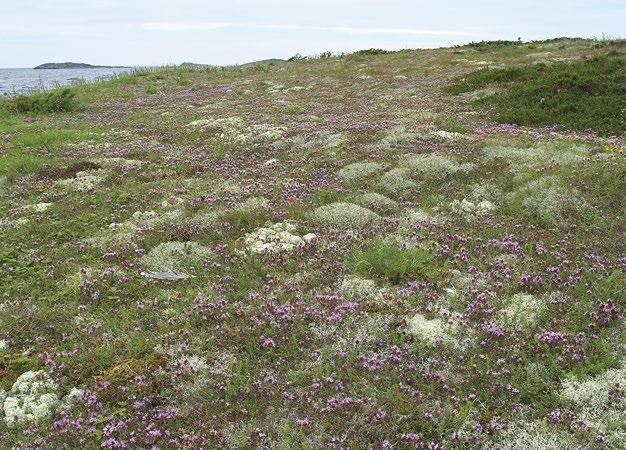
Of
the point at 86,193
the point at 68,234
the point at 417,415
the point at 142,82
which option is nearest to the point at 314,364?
the point at 417,415

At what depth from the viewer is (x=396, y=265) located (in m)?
9.14

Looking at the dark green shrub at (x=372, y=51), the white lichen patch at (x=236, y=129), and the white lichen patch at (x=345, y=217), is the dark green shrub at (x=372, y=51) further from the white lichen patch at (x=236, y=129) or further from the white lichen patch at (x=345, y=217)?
the white lichen patch at (x=345, y=217)

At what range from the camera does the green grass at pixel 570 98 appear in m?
20.2

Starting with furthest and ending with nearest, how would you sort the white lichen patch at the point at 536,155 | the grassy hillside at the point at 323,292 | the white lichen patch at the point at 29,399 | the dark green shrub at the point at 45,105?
the dark green shrub at the point at 45,105 < the white lichen patch at the point at 536,155 < the white lichen patch at the point at 29,399 < the grassy hillside at the point at 323,292

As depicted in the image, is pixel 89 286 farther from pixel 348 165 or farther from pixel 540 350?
pixel 348 165

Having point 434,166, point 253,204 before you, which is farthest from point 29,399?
point 434,166

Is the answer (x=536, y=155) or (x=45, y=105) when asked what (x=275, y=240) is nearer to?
(x=536, y=155)

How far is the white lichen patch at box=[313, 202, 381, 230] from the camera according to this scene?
1160 centimetres

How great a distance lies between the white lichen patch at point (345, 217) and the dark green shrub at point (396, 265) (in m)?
2.00

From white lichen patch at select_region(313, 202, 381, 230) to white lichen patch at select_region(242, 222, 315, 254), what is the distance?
0.79m

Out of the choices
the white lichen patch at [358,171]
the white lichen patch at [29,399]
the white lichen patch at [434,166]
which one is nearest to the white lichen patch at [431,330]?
the white lichen patch at [29,399]

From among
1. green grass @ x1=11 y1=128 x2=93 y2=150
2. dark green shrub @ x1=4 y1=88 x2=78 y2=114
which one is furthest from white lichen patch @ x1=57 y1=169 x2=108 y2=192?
dark green shrub @ x1=4 y1=88 x2=78 y2=114

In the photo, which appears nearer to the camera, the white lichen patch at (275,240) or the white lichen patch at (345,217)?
the white lichen patch at (275,240)

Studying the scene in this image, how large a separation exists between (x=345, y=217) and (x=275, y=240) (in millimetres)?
1915
